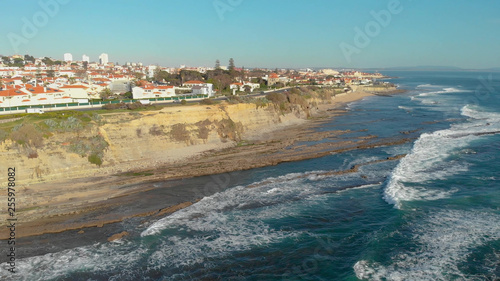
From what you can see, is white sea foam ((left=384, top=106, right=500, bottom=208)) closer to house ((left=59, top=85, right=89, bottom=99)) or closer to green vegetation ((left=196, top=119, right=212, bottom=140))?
green vegetation ((left=196, top=119, right=212, bottom=140))

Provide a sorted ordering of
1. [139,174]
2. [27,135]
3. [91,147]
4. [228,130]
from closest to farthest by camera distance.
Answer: [27,135], [139,174], [91,147], [228,130]

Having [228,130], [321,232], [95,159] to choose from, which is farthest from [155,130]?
[321,232]

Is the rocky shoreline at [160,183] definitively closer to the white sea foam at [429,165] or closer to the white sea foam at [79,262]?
the white sea foam at [79,262]

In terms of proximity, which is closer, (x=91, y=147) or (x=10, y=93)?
(x=91, y=147)

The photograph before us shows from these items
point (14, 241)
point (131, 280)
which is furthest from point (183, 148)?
point (131, 280)

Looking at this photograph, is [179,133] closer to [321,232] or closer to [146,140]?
[146,140]

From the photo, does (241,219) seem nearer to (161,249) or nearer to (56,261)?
(161,249)
